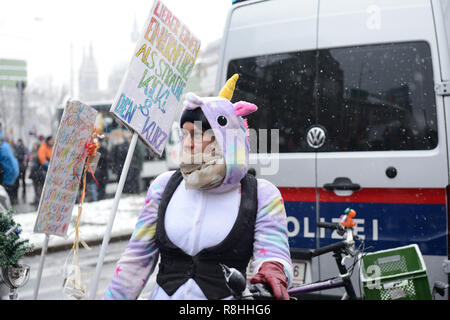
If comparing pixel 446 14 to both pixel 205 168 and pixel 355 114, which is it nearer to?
pixel 355 114

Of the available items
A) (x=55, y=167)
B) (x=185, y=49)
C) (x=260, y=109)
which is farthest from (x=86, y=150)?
(x=260, y=109)

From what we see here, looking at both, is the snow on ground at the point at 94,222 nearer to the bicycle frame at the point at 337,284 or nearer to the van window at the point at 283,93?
the van window at the point at 283,93

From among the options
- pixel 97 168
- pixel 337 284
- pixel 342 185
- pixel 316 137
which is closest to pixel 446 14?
pixel 316 137

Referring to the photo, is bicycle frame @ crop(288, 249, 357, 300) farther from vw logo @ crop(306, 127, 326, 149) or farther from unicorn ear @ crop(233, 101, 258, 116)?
unicorn ear @ crop(233, 101, 258, 116)

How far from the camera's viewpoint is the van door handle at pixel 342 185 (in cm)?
367

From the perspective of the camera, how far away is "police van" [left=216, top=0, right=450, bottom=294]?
3.50m

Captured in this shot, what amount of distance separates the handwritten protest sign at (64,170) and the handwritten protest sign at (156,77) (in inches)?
18.2

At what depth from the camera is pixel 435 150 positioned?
348 cm

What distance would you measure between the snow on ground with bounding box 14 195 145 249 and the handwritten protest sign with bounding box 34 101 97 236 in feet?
14.3

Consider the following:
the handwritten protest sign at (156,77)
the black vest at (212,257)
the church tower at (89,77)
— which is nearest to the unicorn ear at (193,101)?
the black vest at (212,257)

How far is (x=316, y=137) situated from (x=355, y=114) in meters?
0.31

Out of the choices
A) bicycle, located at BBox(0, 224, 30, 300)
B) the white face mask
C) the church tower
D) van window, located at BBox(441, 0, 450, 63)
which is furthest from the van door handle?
the church tower

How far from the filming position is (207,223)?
87.1 inches

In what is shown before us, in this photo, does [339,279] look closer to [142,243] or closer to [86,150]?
[142,243]
